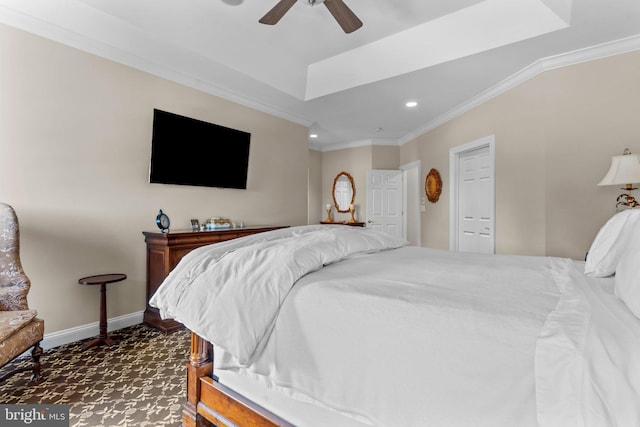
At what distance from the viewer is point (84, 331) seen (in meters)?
2.73

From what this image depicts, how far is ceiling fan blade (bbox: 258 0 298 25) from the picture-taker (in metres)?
2.23

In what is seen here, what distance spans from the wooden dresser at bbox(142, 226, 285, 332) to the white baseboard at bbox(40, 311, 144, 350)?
119 mm

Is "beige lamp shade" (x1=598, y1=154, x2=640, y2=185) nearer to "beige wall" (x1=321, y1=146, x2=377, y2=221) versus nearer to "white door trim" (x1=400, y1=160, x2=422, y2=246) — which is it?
"white door trim" (x1=400, y1=160, x2=422, y2=246)

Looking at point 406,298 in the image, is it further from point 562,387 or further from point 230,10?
point 230,10

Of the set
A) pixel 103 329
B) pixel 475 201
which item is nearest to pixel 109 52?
pixel 103 329

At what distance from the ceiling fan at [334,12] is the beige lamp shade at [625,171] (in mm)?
2355

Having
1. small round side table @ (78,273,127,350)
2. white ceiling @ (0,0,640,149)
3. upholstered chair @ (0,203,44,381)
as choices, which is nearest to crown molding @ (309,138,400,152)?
white ceiling @ (0,0,640,149)

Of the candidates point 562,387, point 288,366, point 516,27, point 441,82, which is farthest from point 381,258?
point 441,82

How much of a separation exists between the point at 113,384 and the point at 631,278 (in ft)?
8.64

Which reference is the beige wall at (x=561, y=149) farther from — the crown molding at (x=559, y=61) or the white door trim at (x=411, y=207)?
the white door trim at (x=411, y=207)

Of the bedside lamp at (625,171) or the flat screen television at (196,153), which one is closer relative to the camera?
the bedside lamp at (625,171)

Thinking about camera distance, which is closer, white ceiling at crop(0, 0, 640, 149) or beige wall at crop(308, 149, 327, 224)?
white ceiling at crop(0, 0, 640, 149)

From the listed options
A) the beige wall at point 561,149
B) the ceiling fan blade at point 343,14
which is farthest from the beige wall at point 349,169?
the ceiling fan blade at point 343,14

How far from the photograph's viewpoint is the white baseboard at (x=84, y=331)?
2.53 meters
